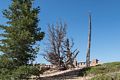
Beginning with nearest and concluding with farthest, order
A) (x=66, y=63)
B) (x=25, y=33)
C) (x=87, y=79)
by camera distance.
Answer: (x=87, y=79)
(x=25, y=33)
(x=66, y=63)

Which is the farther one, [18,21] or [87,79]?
[18,21]

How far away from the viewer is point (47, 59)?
42.5 meters

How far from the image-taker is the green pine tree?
2911 cm

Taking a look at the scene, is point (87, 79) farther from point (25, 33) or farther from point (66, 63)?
point (66, 63)

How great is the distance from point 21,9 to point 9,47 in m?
3.65

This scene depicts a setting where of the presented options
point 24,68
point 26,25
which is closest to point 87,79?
point 24,68

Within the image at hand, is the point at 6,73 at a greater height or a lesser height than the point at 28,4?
lesser

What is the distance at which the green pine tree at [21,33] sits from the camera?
2911cm

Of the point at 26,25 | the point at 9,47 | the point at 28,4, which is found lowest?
the point at 9,47

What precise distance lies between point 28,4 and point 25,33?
310cm

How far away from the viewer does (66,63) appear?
41.8m

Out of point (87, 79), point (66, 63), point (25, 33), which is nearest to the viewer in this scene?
point (87, 79)

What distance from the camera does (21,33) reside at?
28984 millimetres

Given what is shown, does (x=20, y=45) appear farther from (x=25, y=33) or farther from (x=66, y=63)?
(x=66, y=63)
